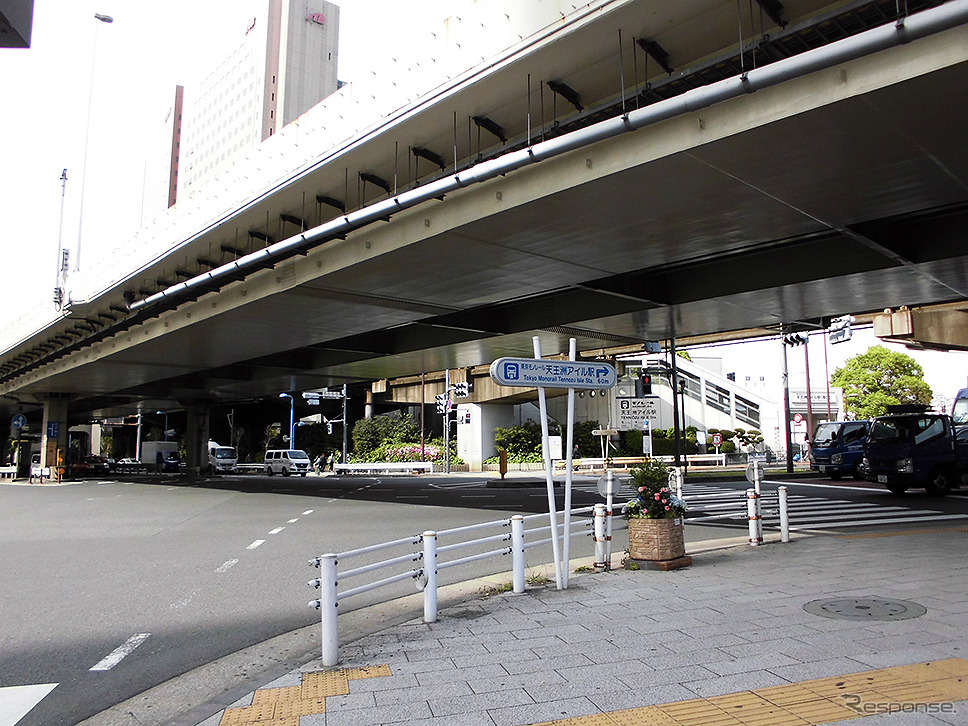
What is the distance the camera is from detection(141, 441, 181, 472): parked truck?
203ft

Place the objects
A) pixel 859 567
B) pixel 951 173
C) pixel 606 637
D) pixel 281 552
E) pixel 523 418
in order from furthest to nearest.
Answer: pixel 523 418 → pixel 281 552 → pixel 951 173 → pixel 859 567 → pixel 606 637

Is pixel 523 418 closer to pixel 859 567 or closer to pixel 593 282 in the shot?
pixel 593 282

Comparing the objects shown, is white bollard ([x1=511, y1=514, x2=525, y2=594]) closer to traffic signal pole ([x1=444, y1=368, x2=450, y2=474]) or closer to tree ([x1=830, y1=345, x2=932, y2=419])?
traffic signal pole ([x1=444, y1=368, x2=450, y2=474])

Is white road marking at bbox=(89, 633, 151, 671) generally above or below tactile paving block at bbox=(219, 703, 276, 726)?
below

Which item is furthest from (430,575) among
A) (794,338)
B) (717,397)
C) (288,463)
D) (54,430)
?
(717,397)

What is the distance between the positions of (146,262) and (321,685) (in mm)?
17716

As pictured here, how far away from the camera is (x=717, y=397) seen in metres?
57.4

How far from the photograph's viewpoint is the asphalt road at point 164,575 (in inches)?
238

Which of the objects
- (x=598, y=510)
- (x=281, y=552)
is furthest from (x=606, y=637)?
(x=281, y=552)

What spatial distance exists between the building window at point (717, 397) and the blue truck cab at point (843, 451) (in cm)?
2509

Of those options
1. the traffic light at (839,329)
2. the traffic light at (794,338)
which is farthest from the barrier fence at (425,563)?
the traffic light at (794,338)

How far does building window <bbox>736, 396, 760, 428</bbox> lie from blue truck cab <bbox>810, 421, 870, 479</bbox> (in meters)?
27.2

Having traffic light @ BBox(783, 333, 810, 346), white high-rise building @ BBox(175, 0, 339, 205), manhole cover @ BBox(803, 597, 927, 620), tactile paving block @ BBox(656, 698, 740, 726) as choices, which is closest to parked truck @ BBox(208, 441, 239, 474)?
traffic light @ BBox(783, 333, 810, 346)

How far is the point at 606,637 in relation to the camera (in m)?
5.98
